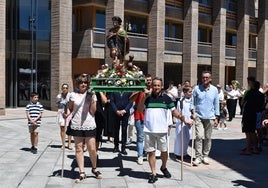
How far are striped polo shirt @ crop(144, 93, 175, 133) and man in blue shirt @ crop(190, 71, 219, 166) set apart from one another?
1.86m

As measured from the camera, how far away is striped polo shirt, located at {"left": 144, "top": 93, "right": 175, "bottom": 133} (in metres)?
7.85

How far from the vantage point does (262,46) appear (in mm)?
43125

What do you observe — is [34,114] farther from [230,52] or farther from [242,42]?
[242,42]

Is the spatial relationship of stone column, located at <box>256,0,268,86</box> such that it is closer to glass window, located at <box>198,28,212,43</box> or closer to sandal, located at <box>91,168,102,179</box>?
glass window, located at <box>198,28,212,43</box>

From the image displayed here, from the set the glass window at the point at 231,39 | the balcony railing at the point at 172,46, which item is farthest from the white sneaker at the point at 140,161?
the glass window at the point at 231,39

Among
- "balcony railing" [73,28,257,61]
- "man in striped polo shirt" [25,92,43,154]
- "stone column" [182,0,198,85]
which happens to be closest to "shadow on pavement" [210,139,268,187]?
"man in striped polo shirt" [25,92,43,154]

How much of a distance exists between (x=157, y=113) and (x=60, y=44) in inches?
657

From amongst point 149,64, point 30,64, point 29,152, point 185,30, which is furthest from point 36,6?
point 29,152

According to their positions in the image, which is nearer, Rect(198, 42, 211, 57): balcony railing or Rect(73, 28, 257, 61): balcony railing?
Rect(73, 28, 257, 61): balcony railing

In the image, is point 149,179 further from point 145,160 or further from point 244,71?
point 244,71

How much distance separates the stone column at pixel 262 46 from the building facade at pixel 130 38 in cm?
10

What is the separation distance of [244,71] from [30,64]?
21.8 meters

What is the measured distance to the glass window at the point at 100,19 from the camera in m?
29.2

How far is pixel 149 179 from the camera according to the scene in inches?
308
